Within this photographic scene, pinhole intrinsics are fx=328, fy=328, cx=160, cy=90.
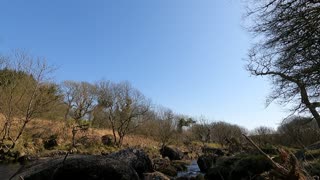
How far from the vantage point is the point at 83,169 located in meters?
9.89

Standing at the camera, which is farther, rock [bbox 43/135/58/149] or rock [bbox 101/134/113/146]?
rock [bbox 101/134/113/146]

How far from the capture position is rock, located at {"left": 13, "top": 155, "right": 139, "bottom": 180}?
9328mm

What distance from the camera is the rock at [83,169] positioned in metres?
9.33

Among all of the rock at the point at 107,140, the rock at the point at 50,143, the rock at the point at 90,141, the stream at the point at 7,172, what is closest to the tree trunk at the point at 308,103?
the stream at the point at 7,172

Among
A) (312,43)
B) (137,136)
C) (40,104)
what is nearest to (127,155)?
(312,43)

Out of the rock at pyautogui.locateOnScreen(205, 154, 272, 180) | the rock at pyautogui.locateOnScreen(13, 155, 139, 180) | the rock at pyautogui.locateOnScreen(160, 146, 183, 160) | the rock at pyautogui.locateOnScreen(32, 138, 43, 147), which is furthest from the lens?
the rock at pyautogui.locateOnScreen(160, 146, 183, 160)

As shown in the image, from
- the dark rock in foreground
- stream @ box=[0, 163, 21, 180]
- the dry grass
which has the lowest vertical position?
stream @ box=[0, 163, 21, 180]

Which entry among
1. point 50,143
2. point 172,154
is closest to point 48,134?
point 50,143

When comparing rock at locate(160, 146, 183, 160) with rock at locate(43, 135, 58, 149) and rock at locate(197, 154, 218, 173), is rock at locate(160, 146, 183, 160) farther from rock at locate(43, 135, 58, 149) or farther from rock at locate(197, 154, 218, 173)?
rock at locate(197, 154, 218, 173)

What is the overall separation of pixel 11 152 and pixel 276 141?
73.7 ft

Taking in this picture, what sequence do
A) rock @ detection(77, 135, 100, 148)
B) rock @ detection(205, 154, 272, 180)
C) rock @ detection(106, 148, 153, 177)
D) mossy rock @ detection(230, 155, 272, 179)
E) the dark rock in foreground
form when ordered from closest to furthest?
the dark rock in foreground
rock @ detection(205, 154, 272, 180)
mossy rock @ detection(230, 155, 272, 179)
rock @ detection(106, 148, 153, 177)
rock @ detection(77, 135, 100, 148)

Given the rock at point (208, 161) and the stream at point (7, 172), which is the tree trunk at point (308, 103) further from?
the stream at point (7, 172)

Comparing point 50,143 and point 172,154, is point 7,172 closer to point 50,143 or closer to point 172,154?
point 50,143

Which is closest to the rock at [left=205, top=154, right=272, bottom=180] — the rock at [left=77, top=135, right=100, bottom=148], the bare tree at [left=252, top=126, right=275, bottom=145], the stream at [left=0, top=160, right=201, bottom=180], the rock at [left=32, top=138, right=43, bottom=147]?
the bare tree at [left=252, top=126, right=275, bottom=145]
